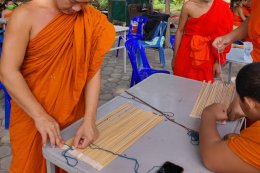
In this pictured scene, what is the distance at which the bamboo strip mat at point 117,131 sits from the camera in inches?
43.0

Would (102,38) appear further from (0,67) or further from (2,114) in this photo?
(2,114)

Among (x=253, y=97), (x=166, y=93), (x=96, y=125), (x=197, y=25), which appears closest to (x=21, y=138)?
(x=96, y=125)

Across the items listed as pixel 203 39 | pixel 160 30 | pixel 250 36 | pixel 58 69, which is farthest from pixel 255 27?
pixel 160 30

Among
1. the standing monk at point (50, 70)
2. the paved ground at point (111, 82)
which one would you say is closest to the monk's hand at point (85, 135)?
the standing monk at point (50, 70)

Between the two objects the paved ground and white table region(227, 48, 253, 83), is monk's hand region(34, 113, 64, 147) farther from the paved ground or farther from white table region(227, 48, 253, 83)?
white table region(227, 48, 253, 83)

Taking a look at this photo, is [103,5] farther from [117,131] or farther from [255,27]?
[117,131]

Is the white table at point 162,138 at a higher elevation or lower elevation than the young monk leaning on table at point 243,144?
lower

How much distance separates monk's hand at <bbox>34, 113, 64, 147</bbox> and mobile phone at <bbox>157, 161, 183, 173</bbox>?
1.38 feet

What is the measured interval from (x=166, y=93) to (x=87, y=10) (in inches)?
28.2

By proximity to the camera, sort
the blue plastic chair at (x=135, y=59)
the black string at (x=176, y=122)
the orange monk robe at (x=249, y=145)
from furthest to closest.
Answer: the blue plastic chair at (x=135, y=59), the black string at (x=176, y=122), the orange monk robe at (x=249, y=145)

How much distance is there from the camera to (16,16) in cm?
114

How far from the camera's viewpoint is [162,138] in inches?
49.2

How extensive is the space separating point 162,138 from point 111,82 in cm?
333

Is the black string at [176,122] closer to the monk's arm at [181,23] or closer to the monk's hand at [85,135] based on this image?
the monk's hand at [85,135]
